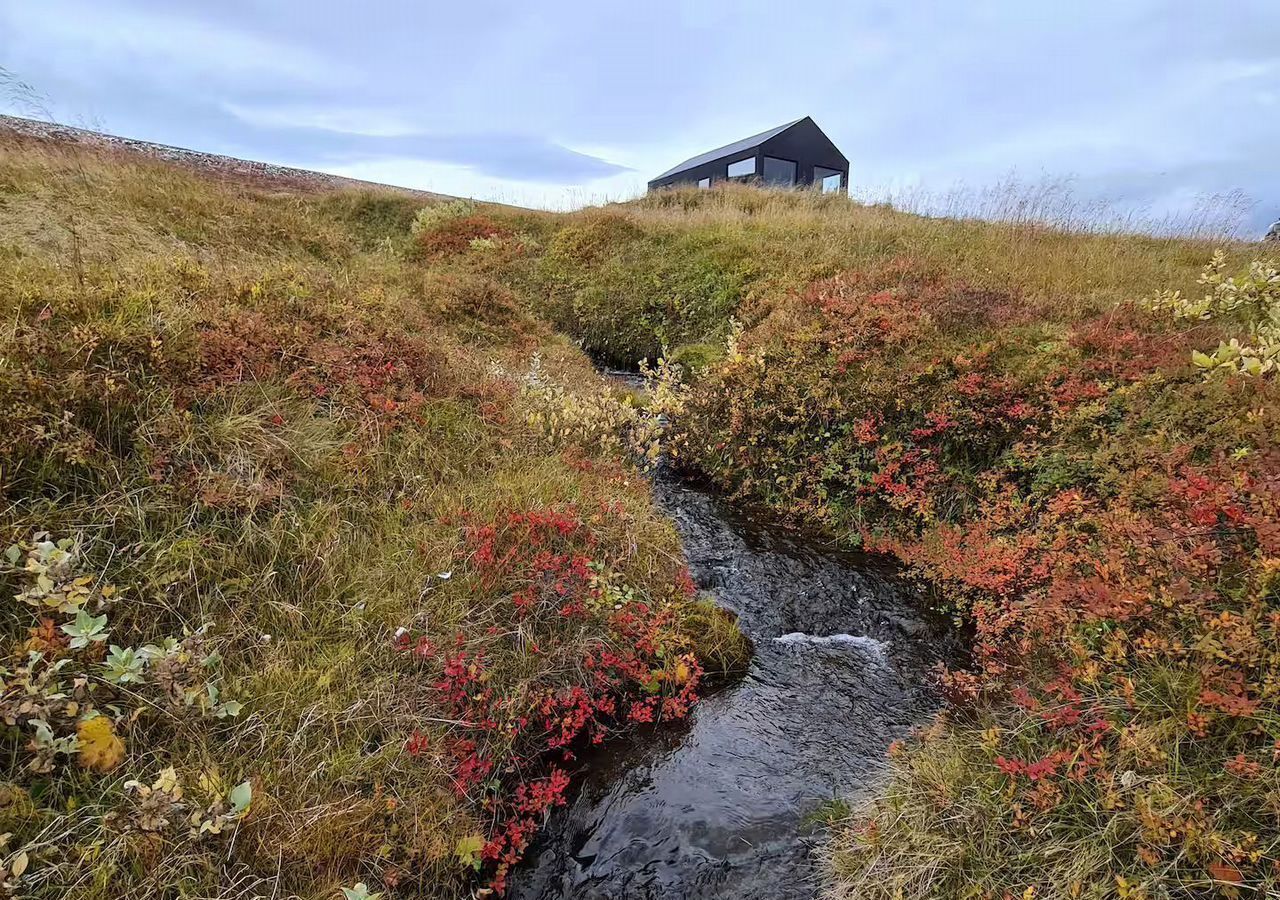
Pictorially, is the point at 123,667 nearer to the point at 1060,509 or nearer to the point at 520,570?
the point at 520,570

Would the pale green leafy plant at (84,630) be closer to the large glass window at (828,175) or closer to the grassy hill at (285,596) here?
the grassy hill at (285,596)

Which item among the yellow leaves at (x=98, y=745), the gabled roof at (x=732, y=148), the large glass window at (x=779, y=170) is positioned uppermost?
the gabled roof at (x=732, y=148)

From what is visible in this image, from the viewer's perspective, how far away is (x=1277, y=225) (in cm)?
1298

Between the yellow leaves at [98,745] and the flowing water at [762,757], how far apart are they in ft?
6.46

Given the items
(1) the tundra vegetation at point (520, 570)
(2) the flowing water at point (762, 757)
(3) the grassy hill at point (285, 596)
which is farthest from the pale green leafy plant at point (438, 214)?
(2) the flowing water at point (762, 757)

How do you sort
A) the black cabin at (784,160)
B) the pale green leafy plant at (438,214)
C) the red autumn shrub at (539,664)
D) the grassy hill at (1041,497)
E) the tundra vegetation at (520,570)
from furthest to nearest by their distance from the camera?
the black cabin at (784,160), the pale green leafy plant at (438,214), the red autumn shrub at (539,664), the grassy hill at (1041,497), the tundra vegetation at (520,570)

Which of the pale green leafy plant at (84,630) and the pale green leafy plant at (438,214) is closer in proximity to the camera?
the pale green leafy plant at (84,630)

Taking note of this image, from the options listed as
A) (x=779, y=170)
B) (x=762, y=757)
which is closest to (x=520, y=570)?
(x=762, y=757)

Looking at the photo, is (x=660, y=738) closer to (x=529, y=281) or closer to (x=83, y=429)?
(x=83, y=429)

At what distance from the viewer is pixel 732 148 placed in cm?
2970

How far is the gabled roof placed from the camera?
26.8m

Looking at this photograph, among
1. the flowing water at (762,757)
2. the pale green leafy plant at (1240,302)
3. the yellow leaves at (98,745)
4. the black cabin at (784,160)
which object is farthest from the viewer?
the black cabin at (784,160)

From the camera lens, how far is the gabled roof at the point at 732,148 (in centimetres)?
2684

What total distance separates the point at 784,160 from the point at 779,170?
47 centimetres
